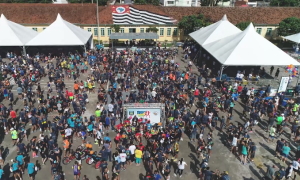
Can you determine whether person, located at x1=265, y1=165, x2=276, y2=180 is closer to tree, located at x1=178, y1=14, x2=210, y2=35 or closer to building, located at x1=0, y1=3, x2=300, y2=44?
tree, located at x1=178, y1=14, x2=210, y2=35

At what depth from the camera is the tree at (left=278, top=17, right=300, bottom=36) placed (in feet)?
121

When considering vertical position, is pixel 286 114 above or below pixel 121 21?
below

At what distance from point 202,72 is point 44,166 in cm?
1826

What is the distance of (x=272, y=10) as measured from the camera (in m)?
43.2

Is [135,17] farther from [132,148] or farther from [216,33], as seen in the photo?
[132,148]

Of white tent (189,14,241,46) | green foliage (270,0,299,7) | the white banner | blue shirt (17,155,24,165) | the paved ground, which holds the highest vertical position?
green foliage (270,0,299,7)

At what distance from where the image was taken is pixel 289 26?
37.0 metres

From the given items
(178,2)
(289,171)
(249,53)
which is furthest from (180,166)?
(178,2)

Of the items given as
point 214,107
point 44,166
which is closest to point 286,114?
point 214,107

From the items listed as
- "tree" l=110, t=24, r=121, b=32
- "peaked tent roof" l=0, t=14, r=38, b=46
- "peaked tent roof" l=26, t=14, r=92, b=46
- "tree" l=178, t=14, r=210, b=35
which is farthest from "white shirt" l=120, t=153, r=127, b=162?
"tree" l=178, t=14, r=210, b=35

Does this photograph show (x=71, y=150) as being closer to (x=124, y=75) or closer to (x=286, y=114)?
(x=124, y=75)

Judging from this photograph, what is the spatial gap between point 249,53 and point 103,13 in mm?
24389

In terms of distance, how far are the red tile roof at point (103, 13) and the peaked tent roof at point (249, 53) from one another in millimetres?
16521

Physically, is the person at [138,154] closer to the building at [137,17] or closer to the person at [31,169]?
the person at [31,169]
